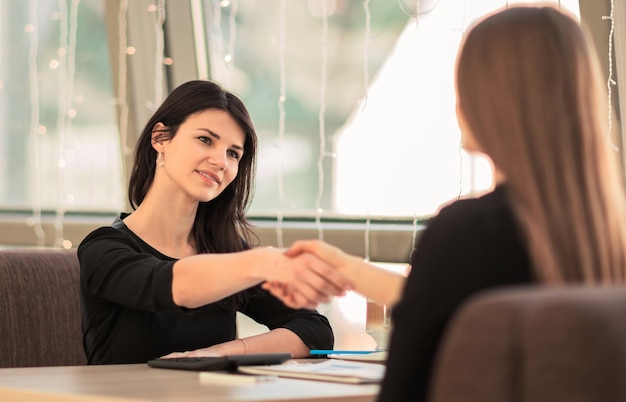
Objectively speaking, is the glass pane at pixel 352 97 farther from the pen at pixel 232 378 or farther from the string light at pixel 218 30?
the pen at pixel 232 378

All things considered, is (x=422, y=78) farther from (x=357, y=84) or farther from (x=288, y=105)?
(x=288, y=105)

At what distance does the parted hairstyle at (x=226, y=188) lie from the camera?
7.87ft

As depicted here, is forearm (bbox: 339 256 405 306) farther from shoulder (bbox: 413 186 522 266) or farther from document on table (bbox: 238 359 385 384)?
shoulder (bbox: 413 186 522 266)

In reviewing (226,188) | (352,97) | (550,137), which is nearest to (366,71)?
(352,97)

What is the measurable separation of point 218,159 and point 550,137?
4.56 feet

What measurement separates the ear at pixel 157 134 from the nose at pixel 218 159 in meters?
0.14

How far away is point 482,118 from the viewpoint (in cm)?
109

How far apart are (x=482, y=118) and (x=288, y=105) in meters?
2.39

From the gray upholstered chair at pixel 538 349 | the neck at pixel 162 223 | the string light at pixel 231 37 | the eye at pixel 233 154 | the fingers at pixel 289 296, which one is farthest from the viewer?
the string light at pixel 231 37

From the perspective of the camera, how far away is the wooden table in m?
1.36

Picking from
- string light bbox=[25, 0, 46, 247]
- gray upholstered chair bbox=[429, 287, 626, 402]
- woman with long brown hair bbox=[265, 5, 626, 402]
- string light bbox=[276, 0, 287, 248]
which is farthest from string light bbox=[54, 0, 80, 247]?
gray upholstered chair bbox=[429, 287, 626, 402]

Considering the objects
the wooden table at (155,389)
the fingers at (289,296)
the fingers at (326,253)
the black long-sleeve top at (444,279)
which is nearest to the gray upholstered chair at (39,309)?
the wooden table at (155,389)

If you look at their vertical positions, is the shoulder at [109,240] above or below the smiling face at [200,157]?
below

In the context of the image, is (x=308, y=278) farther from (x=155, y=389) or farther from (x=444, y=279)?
(x=444, y=279)
